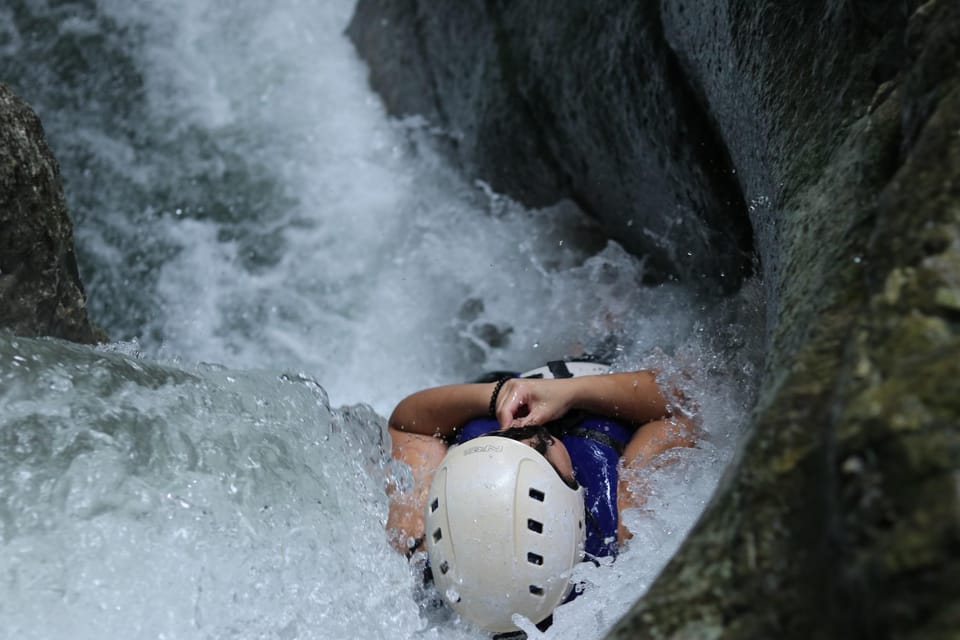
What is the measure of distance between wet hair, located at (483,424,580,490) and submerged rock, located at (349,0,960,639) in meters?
0.95

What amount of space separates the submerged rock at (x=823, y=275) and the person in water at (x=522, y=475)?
33.2 inches

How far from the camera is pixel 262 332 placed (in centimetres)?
557

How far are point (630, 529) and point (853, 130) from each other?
149 centimetres

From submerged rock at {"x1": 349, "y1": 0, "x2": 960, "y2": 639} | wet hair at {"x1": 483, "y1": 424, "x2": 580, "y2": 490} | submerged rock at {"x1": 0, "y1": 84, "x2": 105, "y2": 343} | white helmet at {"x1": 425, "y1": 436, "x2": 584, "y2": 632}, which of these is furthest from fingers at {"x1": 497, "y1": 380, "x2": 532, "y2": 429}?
submerged rock at {"x1": 0, "y1": 84, "x2": 105, "y2": 343}

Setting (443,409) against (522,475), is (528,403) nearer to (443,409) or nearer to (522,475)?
(443,409)

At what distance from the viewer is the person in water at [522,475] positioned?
316cm

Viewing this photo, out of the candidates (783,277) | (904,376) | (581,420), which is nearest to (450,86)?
(581,420)

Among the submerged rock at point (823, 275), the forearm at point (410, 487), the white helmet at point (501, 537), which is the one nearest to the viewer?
the submerged rock at point (823, 275)

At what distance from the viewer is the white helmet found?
3.14m

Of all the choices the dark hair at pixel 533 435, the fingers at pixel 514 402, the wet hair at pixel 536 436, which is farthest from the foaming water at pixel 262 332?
the fingers at pixel 514 402

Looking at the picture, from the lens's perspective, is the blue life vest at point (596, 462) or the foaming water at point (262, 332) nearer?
the foaming water at point (262, 332)

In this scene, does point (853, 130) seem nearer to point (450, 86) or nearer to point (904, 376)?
point (904, 376)

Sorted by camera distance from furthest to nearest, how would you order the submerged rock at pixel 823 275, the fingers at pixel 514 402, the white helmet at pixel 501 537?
1. the fingers at pixel 514 402
2. the white helmet at pixel 501 537
3. the submerged rock at pixel 823 275

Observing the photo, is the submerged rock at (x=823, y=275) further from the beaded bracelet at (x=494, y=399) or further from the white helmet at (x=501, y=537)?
the beaded bracelet at (x=494, y=399)
